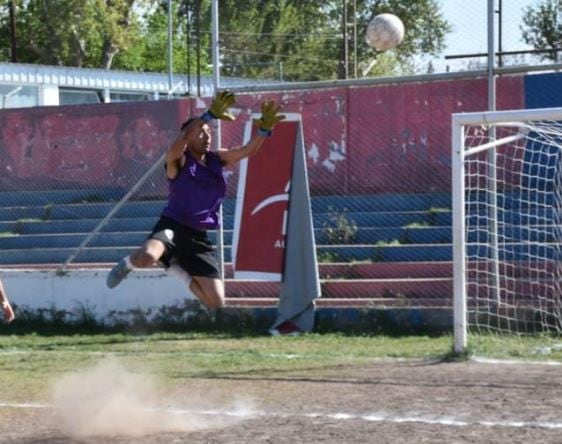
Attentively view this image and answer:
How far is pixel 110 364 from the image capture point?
11.6 m

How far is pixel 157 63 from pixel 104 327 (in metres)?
34.6

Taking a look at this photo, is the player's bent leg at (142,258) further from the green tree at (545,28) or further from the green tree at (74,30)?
the green tree at (74,30)

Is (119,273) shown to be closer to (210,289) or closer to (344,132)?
(210,289)

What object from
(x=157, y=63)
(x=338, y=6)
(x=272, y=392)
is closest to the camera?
(x=272, y=392)

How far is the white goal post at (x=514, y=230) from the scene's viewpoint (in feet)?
43.8

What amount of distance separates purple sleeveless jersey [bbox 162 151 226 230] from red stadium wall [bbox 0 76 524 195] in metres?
6.63

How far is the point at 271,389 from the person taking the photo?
9789mm

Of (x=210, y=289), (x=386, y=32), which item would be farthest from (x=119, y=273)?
(x=386, y=32)

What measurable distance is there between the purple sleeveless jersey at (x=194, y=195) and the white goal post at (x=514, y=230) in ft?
11.6

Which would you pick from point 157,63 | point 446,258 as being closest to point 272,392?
point 446,258

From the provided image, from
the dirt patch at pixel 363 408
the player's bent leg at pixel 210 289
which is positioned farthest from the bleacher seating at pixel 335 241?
the player's bent leg at pixel 210 289

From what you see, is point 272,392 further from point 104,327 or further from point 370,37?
point 370,37

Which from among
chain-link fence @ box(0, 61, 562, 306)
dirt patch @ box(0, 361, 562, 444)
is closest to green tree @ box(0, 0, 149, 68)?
chain-link fence @ box(0, 61, 562, 306)

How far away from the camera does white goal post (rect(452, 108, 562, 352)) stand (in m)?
13.3
